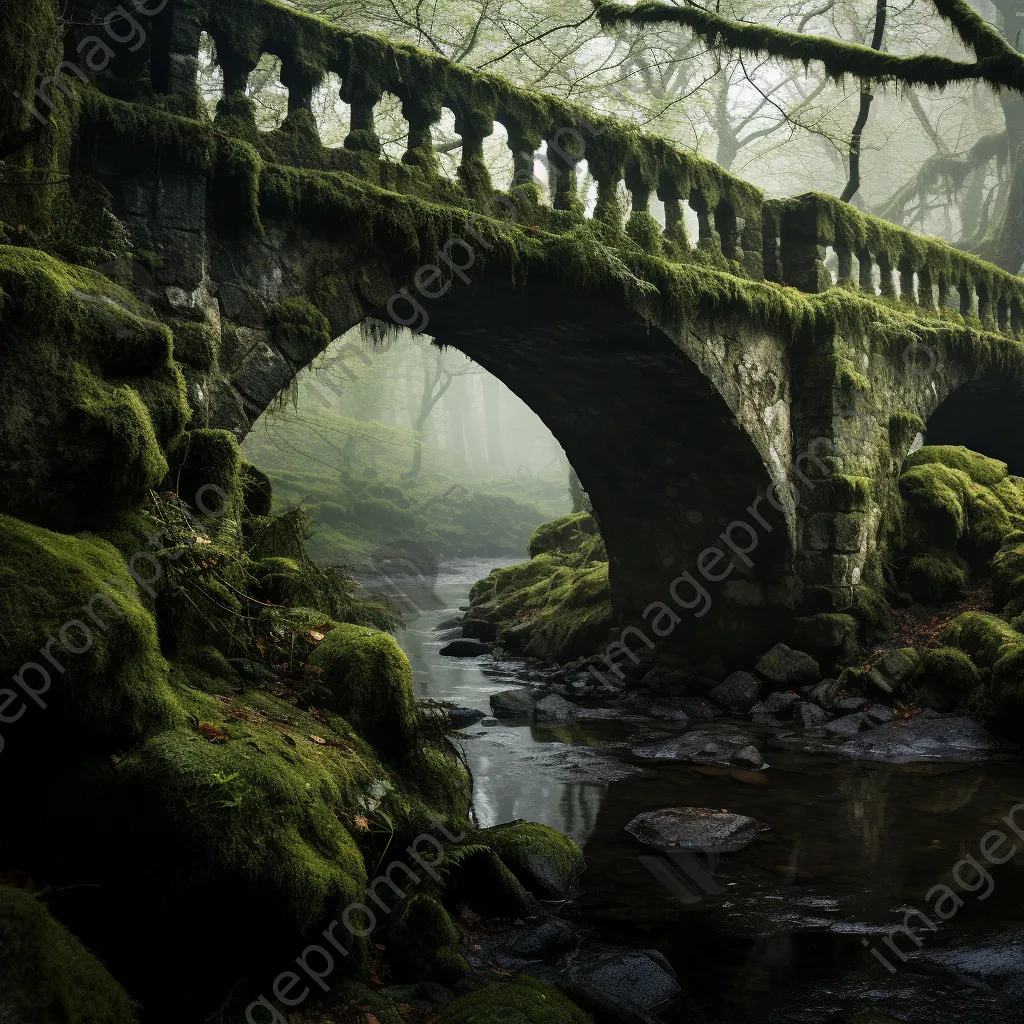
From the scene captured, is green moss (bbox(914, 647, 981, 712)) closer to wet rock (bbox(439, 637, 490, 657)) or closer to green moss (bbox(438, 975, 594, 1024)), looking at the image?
wet rock (bbox(439, 637, 490, 657))

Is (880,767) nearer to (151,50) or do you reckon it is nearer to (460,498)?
(151,50)

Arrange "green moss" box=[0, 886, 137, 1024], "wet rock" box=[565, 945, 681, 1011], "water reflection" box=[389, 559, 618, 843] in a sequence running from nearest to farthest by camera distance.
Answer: "green moss" box=[0, 886, 137, 1024]
"wet rock" box=[565, 945, 681, 1011]
"water reflection" box=[389, 559, 618, 843]

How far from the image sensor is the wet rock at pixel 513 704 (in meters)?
9.85

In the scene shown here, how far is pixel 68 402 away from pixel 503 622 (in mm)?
11660

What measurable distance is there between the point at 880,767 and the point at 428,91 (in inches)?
263

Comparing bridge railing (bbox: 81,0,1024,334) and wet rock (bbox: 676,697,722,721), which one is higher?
bridge railing (bbox: 81,0,1024,334)

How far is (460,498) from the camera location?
37.6 metres

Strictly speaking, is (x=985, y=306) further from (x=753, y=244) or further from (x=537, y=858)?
(x=537, y=858)

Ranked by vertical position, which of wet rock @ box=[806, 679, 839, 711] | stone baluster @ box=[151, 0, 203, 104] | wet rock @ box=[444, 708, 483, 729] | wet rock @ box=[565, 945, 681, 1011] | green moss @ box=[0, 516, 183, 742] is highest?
stone baluster @ box=[151, 0, 203, 104]

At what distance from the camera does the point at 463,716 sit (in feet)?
30.7

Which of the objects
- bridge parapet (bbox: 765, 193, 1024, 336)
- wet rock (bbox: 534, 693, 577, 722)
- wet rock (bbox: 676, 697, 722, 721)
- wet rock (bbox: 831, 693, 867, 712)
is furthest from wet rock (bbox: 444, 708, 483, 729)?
bridge parapet (bbox: 765, 193, 1024, 336)

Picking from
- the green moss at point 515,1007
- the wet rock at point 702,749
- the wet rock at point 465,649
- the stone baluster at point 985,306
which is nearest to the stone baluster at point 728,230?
the wet rock at point 702,749

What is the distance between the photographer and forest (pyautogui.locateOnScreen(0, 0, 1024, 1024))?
278cm

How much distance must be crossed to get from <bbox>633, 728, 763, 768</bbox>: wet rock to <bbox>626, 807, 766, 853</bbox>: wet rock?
62.5 inches
